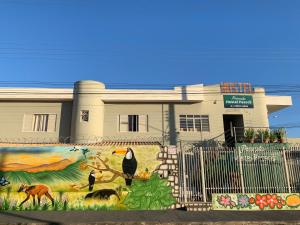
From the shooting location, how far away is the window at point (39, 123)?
19844 mm

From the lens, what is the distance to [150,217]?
9.44 metres

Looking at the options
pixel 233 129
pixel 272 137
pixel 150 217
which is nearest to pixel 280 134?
pixel 272 137

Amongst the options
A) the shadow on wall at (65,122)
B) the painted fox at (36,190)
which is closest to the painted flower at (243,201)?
the painted fox at (36,190)

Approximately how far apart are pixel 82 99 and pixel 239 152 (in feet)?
40.5

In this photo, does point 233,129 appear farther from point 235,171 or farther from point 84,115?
point 84,115

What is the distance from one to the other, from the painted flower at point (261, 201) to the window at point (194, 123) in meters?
9.66

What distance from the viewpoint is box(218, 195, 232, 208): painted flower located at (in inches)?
424

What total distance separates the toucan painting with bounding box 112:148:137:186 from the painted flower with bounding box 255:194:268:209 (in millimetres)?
5184

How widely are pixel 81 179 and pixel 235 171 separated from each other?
21.3 ft

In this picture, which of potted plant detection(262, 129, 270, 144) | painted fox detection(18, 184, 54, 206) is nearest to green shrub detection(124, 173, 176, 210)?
painted fox detection(18, 184, 54, 206)

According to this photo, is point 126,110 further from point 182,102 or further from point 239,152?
point 239,152

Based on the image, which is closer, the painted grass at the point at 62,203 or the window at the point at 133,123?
the painted grass at the point at 62,203

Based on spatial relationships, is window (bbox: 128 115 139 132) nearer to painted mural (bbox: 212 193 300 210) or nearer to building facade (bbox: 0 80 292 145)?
building facade (bbox: 0 80 292 145)

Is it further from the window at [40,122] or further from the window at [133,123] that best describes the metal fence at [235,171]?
the window at [40,122]
